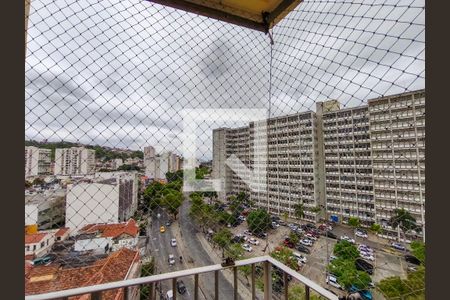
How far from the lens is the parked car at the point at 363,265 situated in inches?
329

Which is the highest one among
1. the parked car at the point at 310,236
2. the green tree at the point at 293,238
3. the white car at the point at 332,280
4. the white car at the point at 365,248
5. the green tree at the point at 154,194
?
the green tree at the point at 154,194

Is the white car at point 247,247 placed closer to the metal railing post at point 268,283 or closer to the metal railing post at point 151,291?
the metal railing post at point 268,283

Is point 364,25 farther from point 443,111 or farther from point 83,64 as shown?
point 83,64

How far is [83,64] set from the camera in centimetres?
121

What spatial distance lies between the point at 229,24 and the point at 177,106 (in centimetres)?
66

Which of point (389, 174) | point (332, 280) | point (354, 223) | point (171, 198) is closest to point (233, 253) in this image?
point (171, 198)

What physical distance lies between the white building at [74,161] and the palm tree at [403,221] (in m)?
13.7

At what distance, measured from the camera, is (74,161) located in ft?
5.90

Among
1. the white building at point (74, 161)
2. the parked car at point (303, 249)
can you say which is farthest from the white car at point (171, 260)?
the parked car at point (303, 249)

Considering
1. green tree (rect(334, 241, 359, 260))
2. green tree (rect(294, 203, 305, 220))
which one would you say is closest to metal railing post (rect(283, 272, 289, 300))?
green tree (rect(334, 241, 359, 260))

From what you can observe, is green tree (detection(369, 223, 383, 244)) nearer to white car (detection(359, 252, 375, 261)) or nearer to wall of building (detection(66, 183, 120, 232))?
white car (detection(359, 252, 375, 261))

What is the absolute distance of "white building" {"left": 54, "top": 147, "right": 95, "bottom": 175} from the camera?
158 cm

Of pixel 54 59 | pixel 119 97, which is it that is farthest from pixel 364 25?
pixel 54 59

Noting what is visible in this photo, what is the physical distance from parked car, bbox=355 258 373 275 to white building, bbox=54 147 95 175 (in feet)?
33.5
